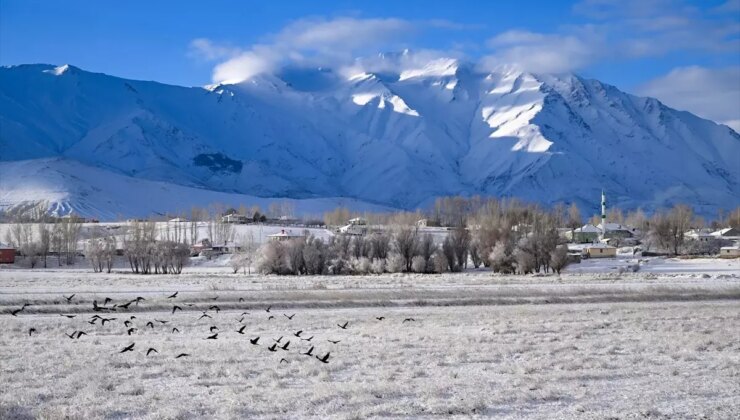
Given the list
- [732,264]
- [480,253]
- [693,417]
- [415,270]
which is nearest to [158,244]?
[415,270]

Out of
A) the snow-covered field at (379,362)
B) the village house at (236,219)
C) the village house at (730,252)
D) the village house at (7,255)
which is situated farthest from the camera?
the village house at (236,219)

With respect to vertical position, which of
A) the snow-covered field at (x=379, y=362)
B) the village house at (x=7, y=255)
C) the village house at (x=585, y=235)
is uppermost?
the village house at (x=585, y=235)

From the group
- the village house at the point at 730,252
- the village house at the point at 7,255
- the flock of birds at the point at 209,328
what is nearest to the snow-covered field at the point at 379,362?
the flock of birds at the point at 209,328

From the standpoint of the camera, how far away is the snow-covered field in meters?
15.4

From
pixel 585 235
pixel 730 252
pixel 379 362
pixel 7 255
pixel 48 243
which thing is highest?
pixel 585 235

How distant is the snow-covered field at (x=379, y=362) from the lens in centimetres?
1545

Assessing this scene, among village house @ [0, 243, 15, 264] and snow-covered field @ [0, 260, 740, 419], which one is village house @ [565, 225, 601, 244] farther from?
snow-covered field @ [0, 260, 740, 419]

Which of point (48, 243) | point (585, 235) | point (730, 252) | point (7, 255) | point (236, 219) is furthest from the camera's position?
point (236, 219)

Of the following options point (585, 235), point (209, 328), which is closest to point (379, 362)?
point (209, 328)

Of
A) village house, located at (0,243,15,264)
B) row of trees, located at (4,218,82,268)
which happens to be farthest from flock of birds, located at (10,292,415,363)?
row of trees, located at (4,218,82,268)

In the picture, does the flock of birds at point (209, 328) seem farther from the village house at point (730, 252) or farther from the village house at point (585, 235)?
the village house at point (585, 235)

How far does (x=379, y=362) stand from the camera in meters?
20.8

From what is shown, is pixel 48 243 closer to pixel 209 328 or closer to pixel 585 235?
pixel 209 328

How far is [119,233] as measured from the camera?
137875 mm
